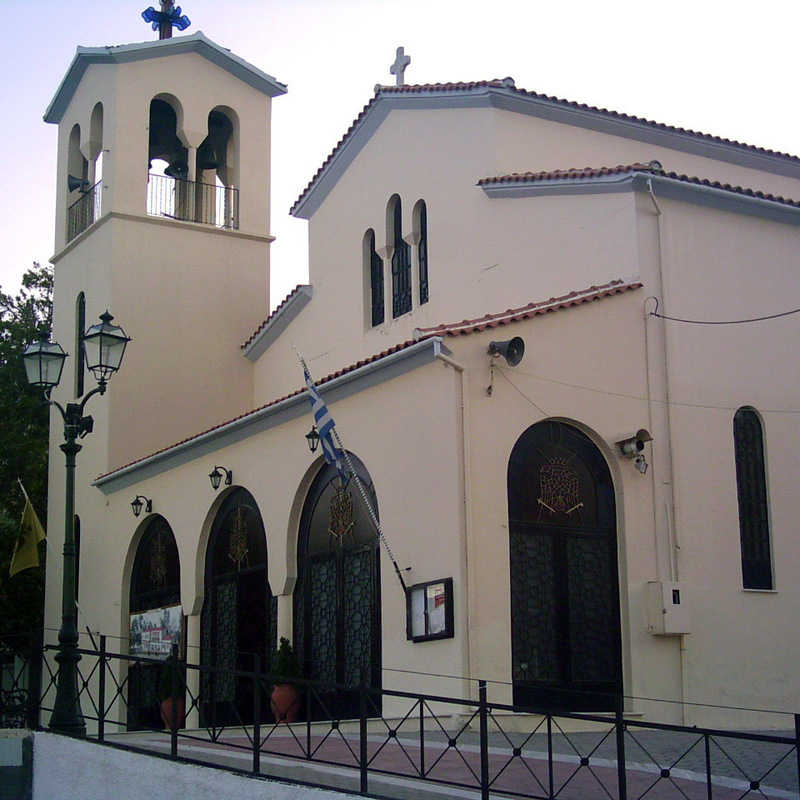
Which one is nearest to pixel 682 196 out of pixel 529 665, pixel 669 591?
pixel 669 591

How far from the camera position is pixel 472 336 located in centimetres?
1461

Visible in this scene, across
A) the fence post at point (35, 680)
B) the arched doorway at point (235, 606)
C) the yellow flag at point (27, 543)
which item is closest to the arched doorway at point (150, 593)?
the arched doorway at point (235, 606)

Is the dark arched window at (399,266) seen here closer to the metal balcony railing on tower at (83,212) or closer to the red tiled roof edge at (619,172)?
the red tiled roof edge at (619,172)

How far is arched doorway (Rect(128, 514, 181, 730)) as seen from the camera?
69.7 feet

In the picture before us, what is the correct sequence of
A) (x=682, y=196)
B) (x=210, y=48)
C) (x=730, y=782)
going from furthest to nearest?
(x=210, y=48) → (x=682, y=196) → (x=730, y=782)

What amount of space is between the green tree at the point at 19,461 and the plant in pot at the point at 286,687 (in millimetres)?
14367

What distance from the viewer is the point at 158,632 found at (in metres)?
21.2

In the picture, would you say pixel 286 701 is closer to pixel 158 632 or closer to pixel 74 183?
pixel 158 632

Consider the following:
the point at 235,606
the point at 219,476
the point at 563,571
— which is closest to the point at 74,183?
the point at 219,476

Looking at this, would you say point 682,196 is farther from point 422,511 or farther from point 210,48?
point 210,48

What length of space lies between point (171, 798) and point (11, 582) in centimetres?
2094

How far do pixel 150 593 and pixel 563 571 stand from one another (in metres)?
9.48

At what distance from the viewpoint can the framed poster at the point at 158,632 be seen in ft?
67.3

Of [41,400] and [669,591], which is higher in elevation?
[41,400]
